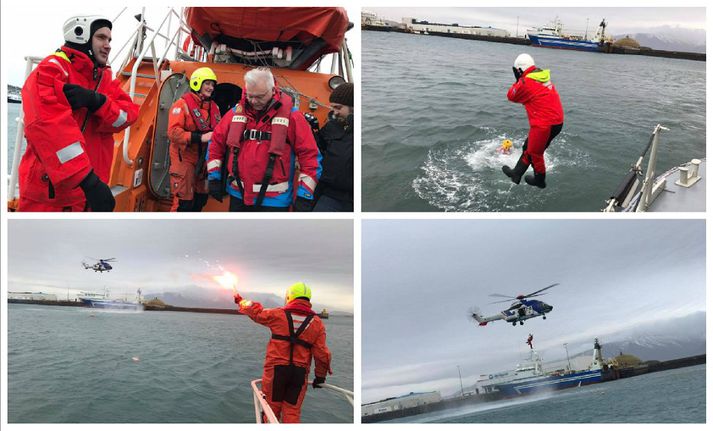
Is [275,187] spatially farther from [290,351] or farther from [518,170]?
[518,170]

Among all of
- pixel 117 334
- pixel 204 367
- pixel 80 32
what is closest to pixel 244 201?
pixel 80 32

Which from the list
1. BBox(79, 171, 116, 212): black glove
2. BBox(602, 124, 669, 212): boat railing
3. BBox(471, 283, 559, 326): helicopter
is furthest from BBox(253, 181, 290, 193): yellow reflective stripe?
BBox(471, 283, 559, 326): helicopter

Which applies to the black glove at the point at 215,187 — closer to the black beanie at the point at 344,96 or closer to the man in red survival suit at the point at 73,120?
the man in red survival suit at the point at 73,120

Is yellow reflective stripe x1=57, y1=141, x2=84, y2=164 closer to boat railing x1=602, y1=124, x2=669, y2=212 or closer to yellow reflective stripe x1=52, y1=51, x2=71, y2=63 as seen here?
yellow reflective stripe x1=52, y1=51, x2=71, y2=63

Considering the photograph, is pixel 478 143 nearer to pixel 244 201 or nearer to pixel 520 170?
pixel 520 170


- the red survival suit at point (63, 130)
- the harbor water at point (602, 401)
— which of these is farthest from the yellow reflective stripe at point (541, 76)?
the harbor water at point (602, 401)
